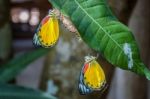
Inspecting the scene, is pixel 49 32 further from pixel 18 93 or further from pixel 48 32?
pixel 18 93

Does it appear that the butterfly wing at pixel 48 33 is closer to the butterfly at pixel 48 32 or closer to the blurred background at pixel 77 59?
the butterfly at pixel 48 32

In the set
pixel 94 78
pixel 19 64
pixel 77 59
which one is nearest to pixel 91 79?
pixel 94 78

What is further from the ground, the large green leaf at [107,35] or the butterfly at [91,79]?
the large green leaf at [107,35]

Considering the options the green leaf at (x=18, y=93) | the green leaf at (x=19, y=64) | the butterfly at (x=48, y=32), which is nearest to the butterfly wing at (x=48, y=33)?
the butterfly at (x=48, y=32)

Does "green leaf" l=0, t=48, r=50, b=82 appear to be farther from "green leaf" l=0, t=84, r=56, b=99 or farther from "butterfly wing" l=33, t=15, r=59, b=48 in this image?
"butterfly wing" l=33, t=15, r=59, b=48

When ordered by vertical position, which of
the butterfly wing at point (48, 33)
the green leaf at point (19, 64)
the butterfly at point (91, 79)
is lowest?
the green leaf at point (19, 64)

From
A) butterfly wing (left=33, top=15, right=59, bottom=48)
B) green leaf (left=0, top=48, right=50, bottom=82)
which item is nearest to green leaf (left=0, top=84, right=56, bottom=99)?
green leaf (left=0, top=48, right=50, bottom=82)

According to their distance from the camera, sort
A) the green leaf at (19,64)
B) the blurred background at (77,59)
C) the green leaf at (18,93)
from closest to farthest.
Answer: the blurred background at (77,59) < the green leaf at (18,93) < the green leaf at (19,64)
